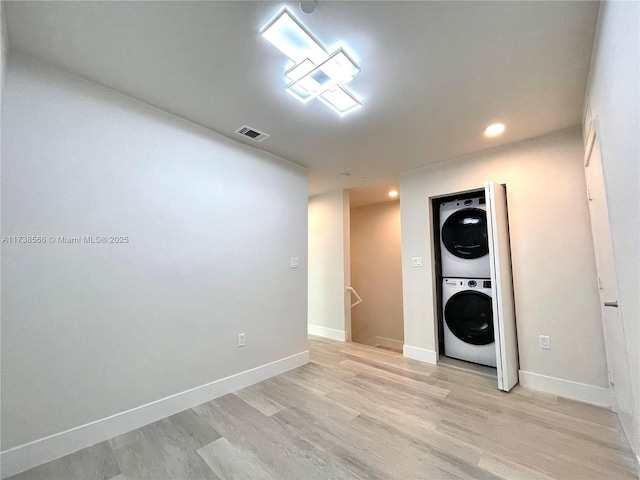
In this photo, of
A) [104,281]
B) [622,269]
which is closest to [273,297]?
[104,281]

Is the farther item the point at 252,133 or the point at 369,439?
the point at 252,133

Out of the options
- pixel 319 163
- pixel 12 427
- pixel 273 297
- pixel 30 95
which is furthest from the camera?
pixel 319 163

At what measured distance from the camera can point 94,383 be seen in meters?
→ 1.62

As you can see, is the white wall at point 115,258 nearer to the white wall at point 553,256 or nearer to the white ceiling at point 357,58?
the white ceiling at point 357,58

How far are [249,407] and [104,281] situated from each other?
1.41 metres

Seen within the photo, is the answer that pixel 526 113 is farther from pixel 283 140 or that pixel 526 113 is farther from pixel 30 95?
pixel 30 95

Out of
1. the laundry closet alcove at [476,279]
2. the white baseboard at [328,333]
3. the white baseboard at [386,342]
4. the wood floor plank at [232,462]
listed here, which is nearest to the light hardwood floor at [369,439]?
the wood floor plank at [232,462]

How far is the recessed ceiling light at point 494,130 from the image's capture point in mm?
2264

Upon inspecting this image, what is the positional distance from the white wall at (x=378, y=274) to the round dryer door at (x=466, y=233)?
1692 millimetres

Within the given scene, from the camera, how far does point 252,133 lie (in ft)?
7.88

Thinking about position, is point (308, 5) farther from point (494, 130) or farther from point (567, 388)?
point (567, 388)

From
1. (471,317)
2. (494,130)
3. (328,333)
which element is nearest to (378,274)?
(328,333)

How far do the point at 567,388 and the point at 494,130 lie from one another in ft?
7.77

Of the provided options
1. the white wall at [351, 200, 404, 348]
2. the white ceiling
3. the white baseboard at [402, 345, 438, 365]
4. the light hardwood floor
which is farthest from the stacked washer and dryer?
the white wall at [351, 200, 404, 348]
